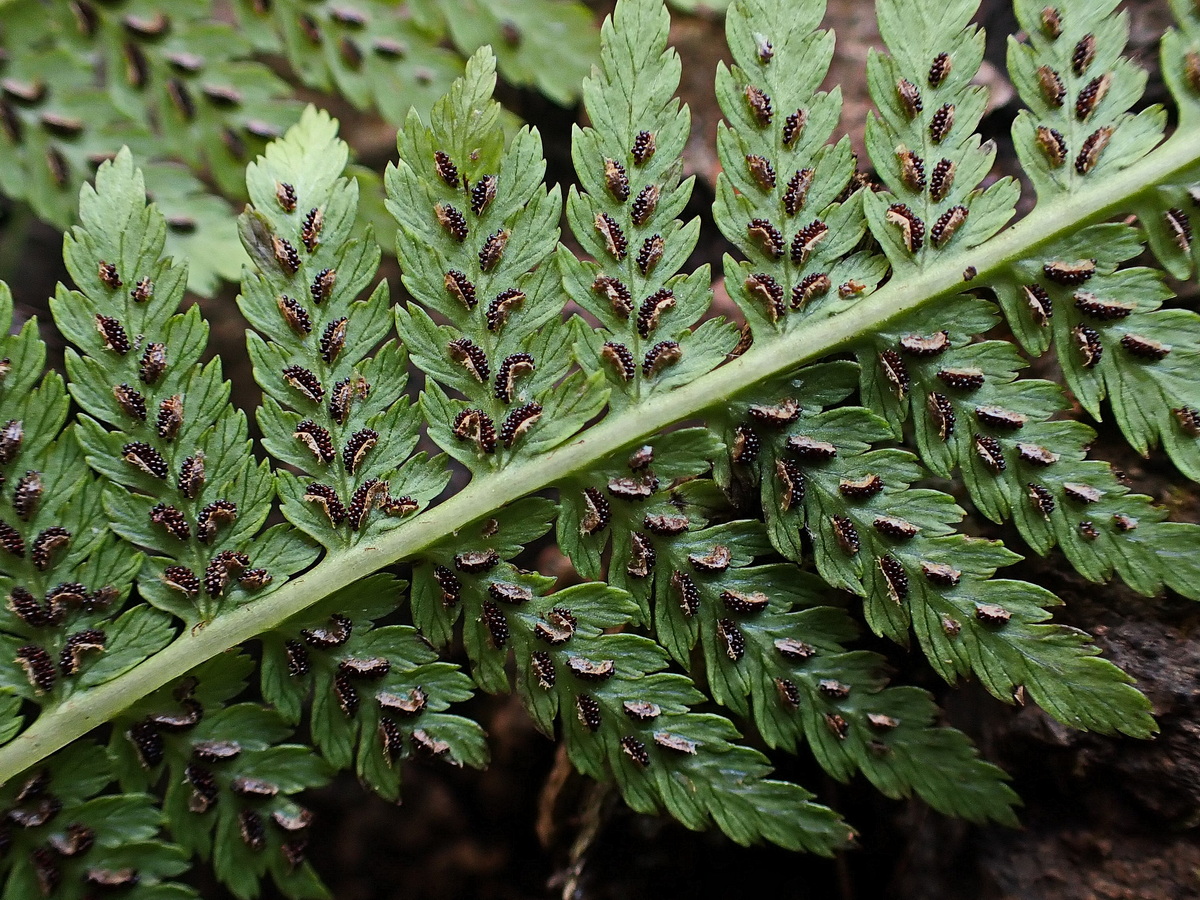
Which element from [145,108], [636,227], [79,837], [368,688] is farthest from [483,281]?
[79,837]

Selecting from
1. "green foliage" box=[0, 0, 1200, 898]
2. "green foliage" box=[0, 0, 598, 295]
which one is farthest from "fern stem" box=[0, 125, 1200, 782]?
"green foliage" box=[0, 0, 598, 295]

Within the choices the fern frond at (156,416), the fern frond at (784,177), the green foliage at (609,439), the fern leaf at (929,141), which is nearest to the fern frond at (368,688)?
the green foliage at (609,439)

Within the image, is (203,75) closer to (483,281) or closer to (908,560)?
(483,281)

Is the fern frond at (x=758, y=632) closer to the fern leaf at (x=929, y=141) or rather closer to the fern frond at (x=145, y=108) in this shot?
the fern leaf at (x=929, y=141)

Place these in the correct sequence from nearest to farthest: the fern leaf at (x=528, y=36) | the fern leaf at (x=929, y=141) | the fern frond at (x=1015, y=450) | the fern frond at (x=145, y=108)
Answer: the fern frond at (x=1015, y=450) → the fern leaf at (x=929, y=141) → the fern frond at (x=145, y=108) → the fern leaf at (x=528, y=36)

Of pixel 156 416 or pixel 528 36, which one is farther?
pixel 528 36

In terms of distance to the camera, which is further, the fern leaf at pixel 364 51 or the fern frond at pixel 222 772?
the fern leaf at pixel 364 51

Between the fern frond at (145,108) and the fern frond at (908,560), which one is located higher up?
the fern frond at (908,560)

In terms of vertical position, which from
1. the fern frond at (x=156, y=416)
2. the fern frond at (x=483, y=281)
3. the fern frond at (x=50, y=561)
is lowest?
the fern frond at (x=50, y=561)
